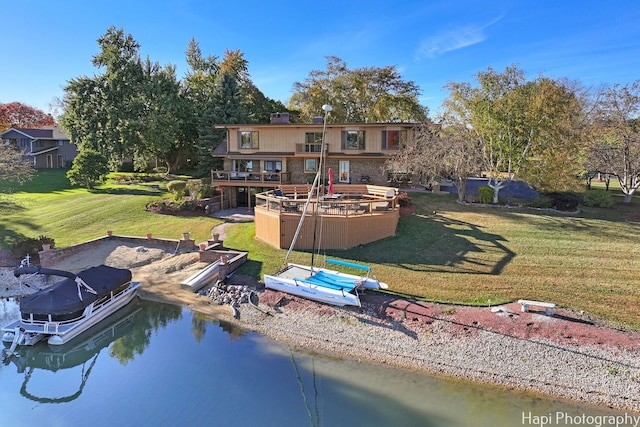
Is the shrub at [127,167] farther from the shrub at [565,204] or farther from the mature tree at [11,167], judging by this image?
the shrub at [565,204]

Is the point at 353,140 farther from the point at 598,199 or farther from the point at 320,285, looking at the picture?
the point at 320,285

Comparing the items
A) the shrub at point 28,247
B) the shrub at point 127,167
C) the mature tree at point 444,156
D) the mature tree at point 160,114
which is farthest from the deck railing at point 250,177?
the shrub at point 127,167

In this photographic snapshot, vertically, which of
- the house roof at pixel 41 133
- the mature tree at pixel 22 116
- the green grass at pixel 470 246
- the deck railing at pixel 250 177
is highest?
the mature tree at pixel 22 116

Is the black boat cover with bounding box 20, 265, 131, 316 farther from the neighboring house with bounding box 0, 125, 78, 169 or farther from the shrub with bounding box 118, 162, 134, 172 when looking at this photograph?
the neighboring house with bounding box 0, 125, 78, 169

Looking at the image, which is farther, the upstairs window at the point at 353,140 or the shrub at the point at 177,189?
the upstairs window at the point at 353,140

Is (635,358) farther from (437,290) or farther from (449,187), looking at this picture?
(449,187)

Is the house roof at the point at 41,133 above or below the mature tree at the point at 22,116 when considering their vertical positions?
below

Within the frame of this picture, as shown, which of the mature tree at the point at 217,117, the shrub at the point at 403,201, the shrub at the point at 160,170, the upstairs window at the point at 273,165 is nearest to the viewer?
the shrub at the point at 403,201
